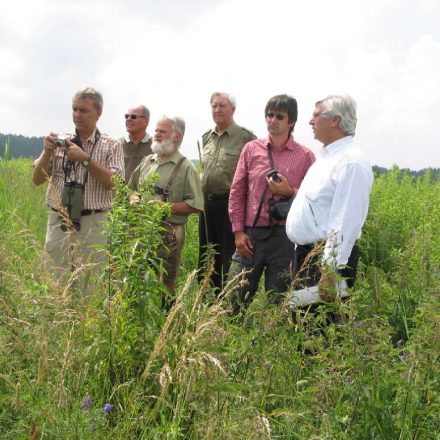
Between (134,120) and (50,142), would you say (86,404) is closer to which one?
(50,142)

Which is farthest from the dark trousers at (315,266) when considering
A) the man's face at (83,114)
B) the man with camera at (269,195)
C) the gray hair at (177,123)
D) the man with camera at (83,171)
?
the man's face at (83,114)

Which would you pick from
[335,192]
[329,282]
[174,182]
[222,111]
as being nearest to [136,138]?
[222,111]

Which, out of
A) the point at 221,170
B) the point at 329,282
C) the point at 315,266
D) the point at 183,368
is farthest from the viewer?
the point at 221,170

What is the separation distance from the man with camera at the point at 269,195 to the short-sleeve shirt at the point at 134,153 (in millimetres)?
1474

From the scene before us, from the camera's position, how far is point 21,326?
289cm

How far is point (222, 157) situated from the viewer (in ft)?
19.2

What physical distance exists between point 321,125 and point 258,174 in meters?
1.01

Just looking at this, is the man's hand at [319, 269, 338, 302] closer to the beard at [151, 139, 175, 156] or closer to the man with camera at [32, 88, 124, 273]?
the man with camera at [32, 88, 124, 273]

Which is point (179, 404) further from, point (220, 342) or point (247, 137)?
point (247, 137)

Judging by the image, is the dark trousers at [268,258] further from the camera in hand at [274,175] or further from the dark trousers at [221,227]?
the dark trousers at [221,227]

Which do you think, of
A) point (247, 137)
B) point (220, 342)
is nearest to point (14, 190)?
point (247, 137)

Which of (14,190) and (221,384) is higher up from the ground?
(14,190)

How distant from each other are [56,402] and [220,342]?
64 cm

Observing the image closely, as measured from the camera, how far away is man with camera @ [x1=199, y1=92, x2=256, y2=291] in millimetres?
5836
